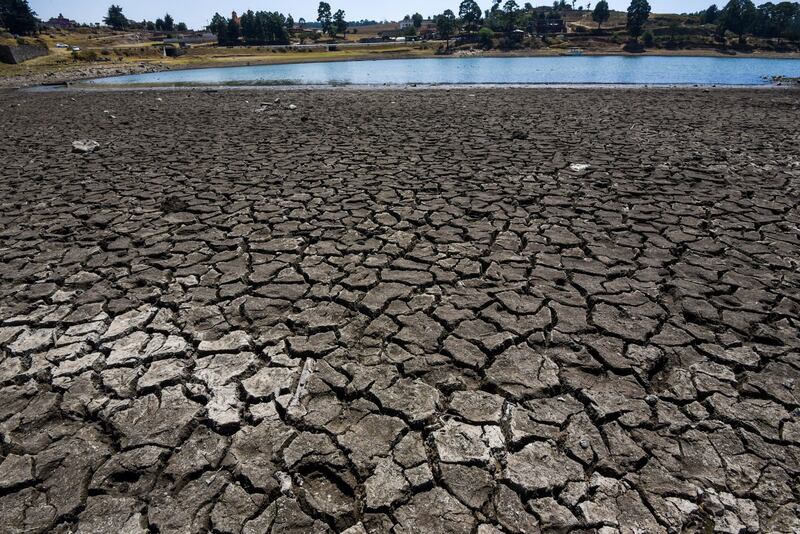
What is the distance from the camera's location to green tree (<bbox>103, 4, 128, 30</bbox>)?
121 metres

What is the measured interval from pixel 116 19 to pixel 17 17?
6220 centimetres

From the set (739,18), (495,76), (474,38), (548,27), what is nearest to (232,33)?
(474,38)

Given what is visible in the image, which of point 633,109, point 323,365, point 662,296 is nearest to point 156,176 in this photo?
point 323,365

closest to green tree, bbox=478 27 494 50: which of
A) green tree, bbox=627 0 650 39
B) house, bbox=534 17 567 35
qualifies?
house, bbox=534 17 567 35

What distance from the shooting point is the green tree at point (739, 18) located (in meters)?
81.1

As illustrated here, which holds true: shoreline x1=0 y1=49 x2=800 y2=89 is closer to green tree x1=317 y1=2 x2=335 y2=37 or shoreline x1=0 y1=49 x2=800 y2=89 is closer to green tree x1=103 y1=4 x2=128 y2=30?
green tree x1=317 y1=2 x2=335 y2=37

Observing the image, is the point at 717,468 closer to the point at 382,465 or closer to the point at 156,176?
the point at 382,465

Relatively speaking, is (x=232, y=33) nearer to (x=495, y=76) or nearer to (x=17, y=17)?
(x=17, y=17)

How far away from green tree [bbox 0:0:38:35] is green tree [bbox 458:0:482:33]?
79.5 m

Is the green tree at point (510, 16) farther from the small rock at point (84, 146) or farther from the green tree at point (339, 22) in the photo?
the small rock at point (84, 146)

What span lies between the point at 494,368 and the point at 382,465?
113 centimetres

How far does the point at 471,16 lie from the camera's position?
10312 cm

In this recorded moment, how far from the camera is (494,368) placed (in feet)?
10.6

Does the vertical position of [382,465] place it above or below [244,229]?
below
